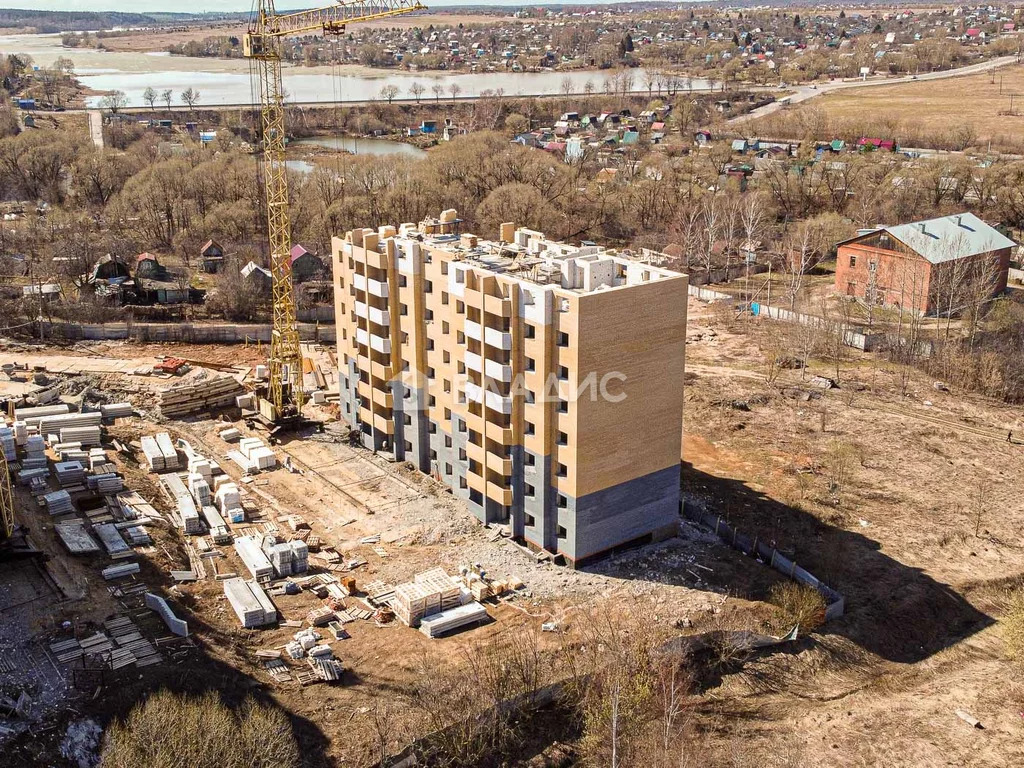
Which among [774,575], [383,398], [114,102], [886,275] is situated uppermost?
[114,102]

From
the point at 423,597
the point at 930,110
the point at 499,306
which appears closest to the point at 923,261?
the point at 499,306

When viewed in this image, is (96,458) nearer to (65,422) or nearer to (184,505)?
(65,422)

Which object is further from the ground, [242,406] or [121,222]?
[121,222]

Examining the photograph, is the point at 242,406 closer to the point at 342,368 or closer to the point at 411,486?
the point at 342,368

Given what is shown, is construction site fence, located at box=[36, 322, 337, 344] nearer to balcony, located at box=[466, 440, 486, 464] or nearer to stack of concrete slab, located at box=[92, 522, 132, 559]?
balcony, located at box=[466, 440, 486, 464]

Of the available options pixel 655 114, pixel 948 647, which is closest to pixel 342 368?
pixel 948 647

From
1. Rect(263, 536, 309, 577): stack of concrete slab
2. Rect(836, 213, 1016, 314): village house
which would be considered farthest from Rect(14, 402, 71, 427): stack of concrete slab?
Rect(836, 213, 1016, 314): village house
